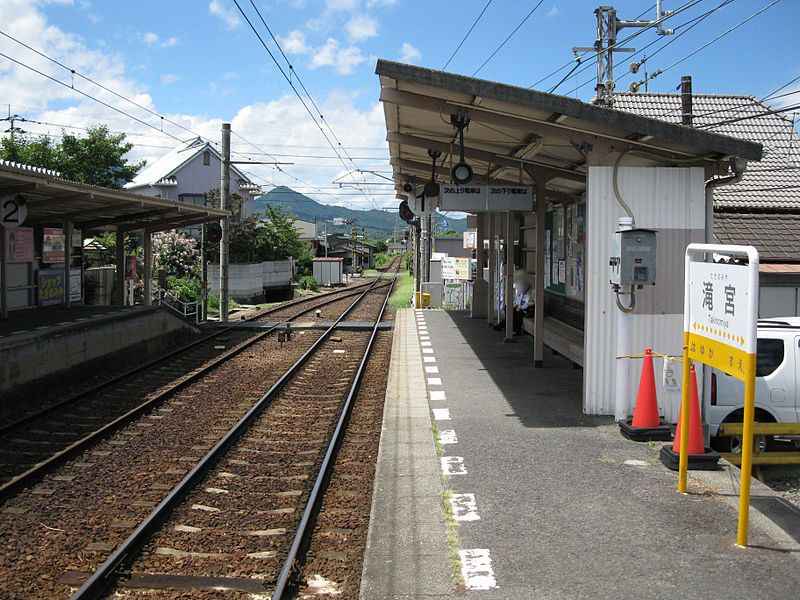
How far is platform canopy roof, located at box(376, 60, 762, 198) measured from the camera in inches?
276

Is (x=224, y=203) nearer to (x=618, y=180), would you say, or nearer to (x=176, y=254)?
(x=176, y=254)

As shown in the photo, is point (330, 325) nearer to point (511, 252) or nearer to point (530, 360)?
point (511, 252)

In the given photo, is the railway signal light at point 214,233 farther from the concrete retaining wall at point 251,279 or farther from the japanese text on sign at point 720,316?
the japanese text on sign at point 720,316

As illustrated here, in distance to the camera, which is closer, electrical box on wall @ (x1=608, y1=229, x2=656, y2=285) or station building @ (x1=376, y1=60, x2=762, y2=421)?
electrical box on wall @ (x1=608, y1=229, x2=656, y2=285)

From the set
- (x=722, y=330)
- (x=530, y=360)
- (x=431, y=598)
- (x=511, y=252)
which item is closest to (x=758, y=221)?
(x=511, y=252)

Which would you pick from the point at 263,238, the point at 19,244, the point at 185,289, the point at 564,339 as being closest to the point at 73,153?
the point at 263,238

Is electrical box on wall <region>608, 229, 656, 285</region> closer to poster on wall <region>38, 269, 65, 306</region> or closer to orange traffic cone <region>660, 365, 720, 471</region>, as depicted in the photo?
orange traffic cone <region>660, 365, 720, 471</region>

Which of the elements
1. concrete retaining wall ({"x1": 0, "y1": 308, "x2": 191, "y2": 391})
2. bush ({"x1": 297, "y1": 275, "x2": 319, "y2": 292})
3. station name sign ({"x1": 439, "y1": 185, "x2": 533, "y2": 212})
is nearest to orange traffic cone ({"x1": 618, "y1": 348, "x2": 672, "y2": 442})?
station name sign ({"x1": 439, "y1": 185, "x2": 533, "y2": 212})

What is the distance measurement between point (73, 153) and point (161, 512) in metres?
36.4

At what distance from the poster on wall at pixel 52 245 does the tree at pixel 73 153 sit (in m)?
22.9

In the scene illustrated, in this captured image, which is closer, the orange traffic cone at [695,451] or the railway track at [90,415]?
the orange traffic cone at [695,451]

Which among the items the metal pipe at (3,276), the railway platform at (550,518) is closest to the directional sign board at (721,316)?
the railway platform at (550,518)

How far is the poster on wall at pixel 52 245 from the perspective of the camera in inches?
602

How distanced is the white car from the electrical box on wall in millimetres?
1220
